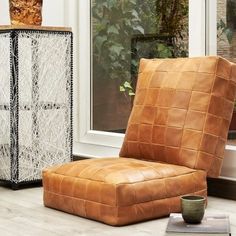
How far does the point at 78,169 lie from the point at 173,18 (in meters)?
1.27

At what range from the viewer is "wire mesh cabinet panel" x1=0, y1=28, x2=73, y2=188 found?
11.8 feet

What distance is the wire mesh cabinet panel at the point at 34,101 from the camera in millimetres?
3594

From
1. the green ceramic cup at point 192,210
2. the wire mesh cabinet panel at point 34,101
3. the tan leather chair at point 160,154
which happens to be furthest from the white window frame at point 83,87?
the green ceramic cup at point 192,210

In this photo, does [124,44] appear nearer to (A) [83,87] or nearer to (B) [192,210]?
(A) [83,87]

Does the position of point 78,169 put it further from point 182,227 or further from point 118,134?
point 118,134

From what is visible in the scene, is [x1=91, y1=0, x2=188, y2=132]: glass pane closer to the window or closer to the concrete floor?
the window

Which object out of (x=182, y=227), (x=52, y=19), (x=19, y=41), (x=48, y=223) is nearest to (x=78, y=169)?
(x=48, y=223)

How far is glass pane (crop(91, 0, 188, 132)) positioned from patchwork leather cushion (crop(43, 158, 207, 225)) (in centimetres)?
100

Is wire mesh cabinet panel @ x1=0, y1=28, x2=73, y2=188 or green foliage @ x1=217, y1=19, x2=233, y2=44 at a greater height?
green foliage @ x1=217, y1=19, x2=233, y2=44

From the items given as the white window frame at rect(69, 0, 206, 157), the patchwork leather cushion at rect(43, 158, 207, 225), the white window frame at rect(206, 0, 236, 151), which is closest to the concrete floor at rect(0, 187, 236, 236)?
the patchwork leather cushion at rect(43, 158, 207, 225)

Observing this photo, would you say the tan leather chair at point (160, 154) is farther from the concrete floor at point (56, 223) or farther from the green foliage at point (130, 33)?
the green foliage at point (130, 33)

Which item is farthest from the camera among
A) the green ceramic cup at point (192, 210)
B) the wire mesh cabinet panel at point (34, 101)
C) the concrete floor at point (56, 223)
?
the wire mesh cabinet panel at point (34, 101)

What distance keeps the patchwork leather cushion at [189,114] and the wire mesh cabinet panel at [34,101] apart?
0.73 meters

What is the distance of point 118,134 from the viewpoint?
4.06 meters
